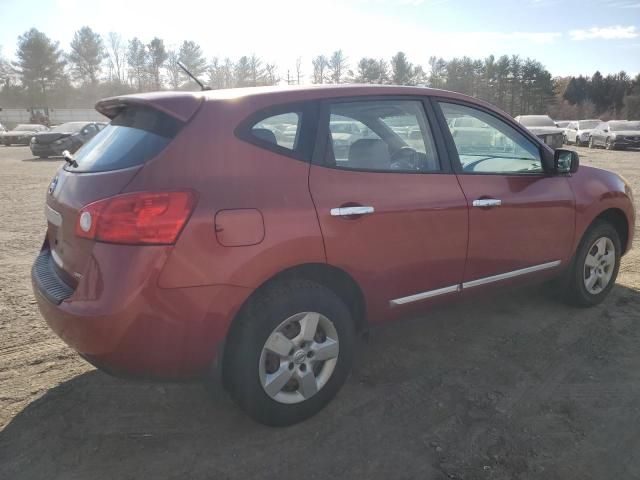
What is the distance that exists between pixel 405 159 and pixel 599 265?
7.46ft

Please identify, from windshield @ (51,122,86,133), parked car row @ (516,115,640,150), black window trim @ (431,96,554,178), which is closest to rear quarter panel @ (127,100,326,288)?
black window trim @ (431,96,554,178)

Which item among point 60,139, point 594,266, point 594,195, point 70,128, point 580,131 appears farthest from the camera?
point 580,131

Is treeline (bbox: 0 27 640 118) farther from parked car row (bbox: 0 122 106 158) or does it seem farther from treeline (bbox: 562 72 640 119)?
parked car row (bbox: 0 122 106 158)

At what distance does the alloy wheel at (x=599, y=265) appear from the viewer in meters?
4.38

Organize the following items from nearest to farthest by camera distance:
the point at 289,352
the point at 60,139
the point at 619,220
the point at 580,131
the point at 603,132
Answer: the point at 289,352 → the point at 619,220 → the point at 60,139 → the point at 603,132 → the point at 580,131

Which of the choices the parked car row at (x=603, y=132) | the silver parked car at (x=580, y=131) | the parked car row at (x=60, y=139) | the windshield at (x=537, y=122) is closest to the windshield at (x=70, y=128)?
the parked car row at (x=60, y=139)

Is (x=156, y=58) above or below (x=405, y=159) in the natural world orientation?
above

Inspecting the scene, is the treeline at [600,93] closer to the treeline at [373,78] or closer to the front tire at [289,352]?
the treeline at [373,78]

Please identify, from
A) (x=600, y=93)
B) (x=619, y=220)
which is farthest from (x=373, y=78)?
(x=619, y=220)

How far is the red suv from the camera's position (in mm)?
2336

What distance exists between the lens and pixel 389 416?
2898 mm

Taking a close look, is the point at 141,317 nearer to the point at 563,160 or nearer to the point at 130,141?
the point at 130,141

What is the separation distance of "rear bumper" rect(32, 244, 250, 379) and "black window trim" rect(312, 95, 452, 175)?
848mm

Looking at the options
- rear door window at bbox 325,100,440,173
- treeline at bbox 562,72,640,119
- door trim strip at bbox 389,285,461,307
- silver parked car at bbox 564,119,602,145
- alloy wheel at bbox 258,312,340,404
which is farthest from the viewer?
treeline at bbox 562,72,640,119
